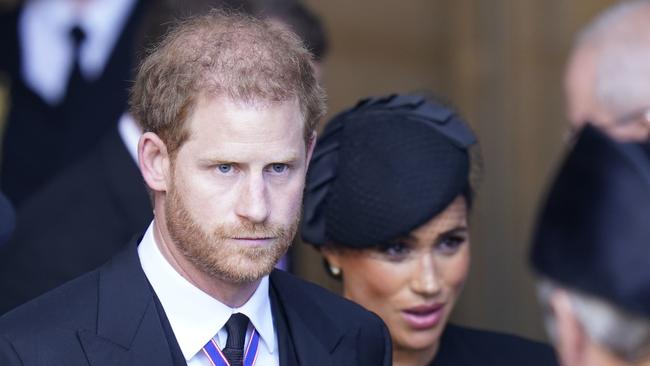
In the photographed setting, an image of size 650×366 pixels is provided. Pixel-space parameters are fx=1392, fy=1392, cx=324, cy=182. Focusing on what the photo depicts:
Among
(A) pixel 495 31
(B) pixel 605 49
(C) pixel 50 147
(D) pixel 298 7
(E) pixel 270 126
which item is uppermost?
(B) pixel 605 49

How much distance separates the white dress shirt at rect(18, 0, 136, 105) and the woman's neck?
6.92 feet

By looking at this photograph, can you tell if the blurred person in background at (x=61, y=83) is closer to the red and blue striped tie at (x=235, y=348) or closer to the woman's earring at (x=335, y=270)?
the woman's earring at (x=335, y=270)

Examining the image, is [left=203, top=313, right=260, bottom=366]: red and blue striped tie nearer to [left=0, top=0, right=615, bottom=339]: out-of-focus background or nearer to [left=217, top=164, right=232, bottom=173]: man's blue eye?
[left=217, top=164, right=232, bottom=173]: man's blue eye

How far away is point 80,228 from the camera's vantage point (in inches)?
160

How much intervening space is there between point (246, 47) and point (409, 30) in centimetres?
340

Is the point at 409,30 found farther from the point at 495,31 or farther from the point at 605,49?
the point at 605,49

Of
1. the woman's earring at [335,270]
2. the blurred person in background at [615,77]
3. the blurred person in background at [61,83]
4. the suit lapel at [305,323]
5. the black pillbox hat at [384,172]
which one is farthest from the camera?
the blurred person in background at [61,83]

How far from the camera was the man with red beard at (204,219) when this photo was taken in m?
2.88

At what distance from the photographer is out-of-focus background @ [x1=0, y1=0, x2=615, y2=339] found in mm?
6184

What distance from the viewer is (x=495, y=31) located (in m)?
6.28

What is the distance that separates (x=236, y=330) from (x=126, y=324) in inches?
9.5

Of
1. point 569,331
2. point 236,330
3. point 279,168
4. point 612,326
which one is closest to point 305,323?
point 236,330

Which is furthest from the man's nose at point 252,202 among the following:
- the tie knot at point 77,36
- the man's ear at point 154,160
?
the tie knot at point 77,36

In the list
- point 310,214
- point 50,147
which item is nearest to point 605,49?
point 310,214
